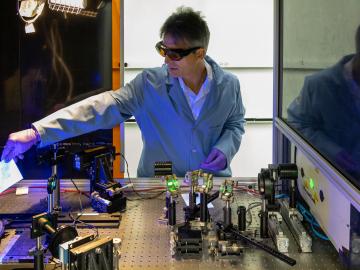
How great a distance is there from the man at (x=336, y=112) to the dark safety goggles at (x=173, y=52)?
2.00ft

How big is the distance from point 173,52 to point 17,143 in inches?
30.8

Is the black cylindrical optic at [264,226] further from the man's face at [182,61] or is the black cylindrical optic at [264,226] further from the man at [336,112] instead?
the man's face at [182,61]

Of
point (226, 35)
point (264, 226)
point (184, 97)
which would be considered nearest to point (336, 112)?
point (264, 226)

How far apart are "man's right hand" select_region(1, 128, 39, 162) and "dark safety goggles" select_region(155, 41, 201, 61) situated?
2.16 feet

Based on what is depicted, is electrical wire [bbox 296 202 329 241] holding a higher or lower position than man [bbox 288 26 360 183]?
lower

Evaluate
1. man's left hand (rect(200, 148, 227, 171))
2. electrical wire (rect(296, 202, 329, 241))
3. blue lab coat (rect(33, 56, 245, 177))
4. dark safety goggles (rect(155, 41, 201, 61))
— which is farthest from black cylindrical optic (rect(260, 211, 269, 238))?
dark safety goggles (rect(155, 41, 201, 61))

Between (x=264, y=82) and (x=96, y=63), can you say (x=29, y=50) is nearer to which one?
(x=96, y=63)

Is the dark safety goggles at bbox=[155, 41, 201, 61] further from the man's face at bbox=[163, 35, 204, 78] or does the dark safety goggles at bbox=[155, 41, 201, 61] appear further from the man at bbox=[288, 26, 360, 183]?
the man at bbox=[288, 26, 360, 183]

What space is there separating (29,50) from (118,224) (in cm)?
154

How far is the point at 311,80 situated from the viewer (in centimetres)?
160

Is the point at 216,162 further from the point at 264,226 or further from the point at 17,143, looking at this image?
the point at 17,143

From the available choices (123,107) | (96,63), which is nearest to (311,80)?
(123,107)

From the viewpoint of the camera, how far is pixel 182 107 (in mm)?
2340

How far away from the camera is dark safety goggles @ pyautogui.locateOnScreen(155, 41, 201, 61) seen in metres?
2.10
